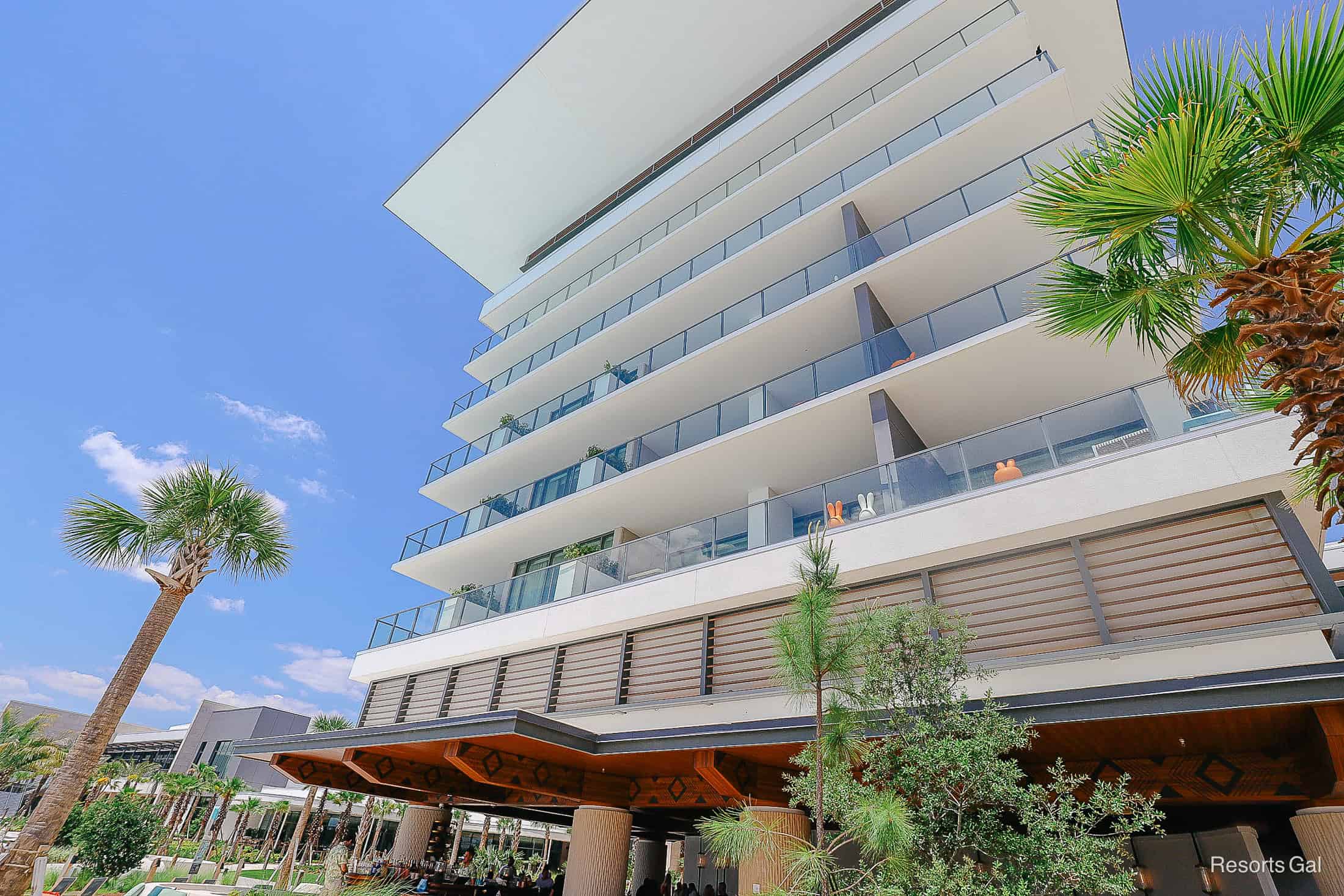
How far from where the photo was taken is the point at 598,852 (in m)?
10.9

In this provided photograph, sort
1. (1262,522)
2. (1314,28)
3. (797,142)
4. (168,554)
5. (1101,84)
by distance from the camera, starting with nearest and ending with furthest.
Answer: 1. (1314,28)
2. (1262,522)
3. (168,554)
4. (1101,84)
5. (797,142)

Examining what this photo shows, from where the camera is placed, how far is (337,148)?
119 m

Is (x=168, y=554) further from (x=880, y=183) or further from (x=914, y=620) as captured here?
(x=880, y=183)

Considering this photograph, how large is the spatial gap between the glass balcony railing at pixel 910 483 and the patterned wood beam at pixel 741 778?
365 cm

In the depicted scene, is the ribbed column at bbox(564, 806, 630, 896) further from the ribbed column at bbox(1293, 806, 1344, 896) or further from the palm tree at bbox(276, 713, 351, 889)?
the ribbed column at bbox(1293, 806, 1344, 896)

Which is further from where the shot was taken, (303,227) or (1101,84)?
(303,227)

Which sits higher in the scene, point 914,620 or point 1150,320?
point 1150,320

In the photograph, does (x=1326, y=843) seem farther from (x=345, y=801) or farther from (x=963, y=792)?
(x=345, y=801)

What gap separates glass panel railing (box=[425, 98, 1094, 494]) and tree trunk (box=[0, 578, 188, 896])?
29.7 ft

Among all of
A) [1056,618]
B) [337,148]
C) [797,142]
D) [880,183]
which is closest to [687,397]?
[880,183]

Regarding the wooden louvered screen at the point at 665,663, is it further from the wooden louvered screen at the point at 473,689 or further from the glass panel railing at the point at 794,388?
the glass panel railing at the point at 794,388

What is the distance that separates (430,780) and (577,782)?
11.2 feet

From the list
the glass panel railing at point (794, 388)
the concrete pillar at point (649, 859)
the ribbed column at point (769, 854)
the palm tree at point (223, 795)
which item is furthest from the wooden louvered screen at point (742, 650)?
the palm tree at point (223, 795)

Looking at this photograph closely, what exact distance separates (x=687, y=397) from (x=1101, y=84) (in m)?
12.9
